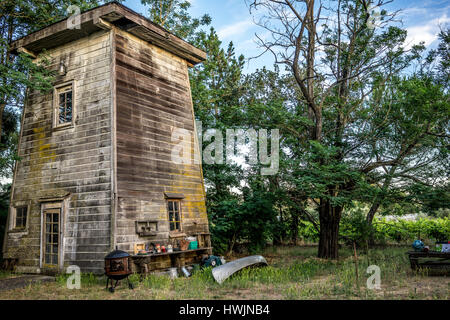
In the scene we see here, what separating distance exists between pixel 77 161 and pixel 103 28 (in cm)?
392

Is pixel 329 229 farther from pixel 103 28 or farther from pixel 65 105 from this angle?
pixel 103 28

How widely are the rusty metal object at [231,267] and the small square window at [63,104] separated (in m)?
6.43

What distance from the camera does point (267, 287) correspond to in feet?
24.5

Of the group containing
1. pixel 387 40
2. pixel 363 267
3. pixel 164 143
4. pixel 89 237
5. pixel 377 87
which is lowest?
pixel 363 267

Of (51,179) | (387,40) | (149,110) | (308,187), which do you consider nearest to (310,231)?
(308,187)

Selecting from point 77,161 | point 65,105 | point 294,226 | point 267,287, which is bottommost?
point 267,287

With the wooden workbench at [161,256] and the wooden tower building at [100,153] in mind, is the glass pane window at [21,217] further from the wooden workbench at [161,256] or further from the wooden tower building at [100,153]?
the wooden workbench at [161,256]

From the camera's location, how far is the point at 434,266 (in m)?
9.39

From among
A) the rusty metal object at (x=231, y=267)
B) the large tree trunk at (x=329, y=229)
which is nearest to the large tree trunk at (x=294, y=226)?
the large tree trunk at (x=329, y=229)

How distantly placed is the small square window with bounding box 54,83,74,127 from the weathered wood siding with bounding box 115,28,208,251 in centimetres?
199

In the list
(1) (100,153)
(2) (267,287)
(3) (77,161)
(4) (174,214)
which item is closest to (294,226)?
(4) (174,214)

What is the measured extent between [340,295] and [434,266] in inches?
182

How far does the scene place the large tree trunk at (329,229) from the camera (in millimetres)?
12680
